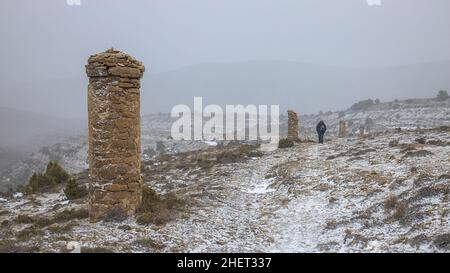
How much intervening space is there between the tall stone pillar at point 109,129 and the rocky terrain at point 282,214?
69 centimetres

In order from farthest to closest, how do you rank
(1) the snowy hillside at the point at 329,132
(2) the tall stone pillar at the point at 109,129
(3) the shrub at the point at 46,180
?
(1) the snowy hillside at the point at 329,132
(3) the shrub at the point at 46,180
(2) the tall stone pillar at the point at 109,129

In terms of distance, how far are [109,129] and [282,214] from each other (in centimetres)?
601

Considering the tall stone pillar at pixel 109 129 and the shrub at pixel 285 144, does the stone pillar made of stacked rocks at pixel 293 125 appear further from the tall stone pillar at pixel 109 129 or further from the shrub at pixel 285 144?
the tall stone pillar at pixel 109 129

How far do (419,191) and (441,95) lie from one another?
197ft

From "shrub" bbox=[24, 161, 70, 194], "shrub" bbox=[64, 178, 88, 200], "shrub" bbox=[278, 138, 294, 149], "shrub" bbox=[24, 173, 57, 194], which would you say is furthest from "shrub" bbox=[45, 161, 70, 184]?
"shrub" bbox=[278, 138, 294, 149]

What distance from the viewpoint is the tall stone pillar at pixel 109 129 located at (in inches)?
454

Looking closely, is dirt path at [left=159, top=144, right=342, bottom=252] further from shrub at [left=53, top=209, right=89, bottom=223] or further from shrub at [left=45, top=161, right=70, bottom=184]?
shrub at [left=45, top=161, right=70, bottom=184]

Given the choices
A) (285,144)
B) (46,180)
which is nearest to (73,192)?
(46,180)

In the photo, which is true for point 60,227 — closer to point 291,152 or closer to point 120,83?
point 120,83

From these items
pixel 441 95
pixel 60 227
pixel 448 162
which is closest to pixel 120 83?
pixel 60 227

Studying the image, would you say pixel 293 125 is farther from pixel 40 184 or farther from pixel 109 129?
pixel 109 129

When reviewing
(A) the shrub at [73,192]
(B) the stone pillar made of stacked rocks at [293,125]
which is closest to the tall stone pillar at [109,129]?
(A) the shrub at [73,192]

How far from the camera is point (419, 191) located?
11.7 meters

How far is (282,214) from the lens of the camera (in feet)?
42.0
